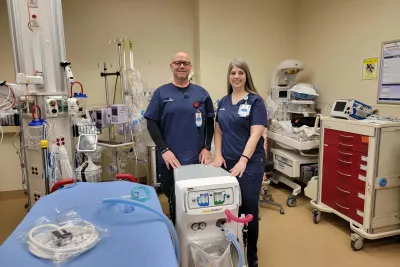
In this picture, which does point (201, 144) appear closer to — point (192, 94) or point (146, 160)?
point (192, 94)

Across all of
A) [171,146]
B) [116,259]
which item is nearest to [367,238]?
[171,146]

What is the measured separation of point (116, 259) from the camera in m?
0.97

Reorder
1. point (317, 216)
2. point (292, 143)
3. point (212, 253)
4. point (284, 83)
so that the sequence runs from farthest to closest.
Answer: point (284, 83) → point (292, 143) → point (317, 216) → point (212, 253)

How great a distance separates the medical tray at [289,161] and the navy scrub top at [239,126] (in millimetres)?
1479

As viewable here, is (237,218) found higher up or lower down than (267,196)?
higher up

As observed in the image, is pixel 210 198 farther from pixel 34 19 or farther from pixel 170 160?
pixel 34 19

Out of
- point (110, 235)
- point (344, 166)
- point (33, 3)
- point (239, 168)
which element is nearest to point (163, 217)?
point (110, 235)

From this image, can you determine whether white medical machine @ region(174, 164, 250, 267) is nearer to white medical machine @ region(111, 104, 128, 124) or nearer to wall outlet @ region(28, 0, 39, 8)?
white medical machine @ region(111, 104, 128, 124)

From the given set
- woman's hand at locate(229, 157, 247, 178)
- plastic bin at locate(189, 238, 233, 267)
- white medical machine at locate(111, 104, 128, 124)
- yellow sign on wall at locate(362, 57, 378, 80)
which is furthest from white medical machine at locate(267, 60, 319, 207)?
plastic bin at locate(189, 238, 233, 267)

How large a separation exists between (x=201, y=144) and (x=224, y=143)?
21 centimetres

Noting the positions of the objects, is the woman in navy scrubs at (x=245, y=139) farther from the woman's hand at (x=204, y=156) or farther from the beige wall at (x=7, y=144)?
the beige wall at (x=7, y=144)

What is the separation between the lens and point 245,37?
13.3 feet

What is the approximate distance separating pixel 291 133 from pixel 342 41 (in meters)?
1.27

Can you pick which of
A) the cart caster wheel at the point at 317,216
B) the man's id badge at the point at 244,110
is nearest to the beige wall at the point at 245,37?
the cart caster wheel at the point at 317,216
